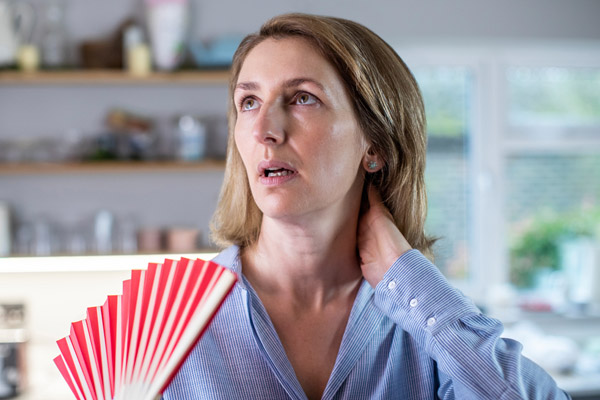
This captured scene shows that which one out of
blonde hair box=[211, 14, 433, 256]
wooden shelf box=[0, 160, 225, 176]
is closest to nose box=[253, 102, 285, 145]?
blonde hair box=[211, 14, 433, 256]

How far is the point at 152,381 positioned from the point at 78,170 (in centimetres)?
281

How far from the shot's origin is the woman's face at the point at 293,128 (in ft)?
3.65

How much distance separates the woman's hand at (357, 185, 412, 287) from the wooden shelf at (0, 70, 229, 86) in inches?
92.0

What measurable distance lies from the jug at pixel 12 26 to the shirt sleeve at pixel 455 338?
2.84m

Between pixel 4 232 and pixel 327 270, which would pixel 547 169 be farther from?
pixel 327 270

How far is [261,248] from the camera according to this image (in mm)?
1242

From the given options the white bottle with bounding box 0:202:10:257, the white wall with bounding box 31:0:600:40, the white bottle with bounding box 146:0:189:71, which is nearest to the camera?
the white bottle with bounding box 0:202:10:257

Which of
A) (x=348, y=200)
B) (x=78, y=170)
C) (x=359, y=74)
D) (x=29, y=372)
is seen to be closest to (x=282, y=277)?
(x=348, y=200)

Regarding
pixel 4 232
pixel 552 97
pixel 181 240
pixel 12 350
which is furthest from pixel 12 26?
pixel 552 97

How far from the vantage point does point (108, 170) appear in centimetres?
347

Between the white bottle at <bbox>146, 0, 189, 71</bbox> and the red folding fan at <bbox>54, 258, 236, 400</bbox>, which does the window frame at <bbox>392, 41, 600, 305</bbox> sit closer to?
the white bottle at <bbox>146, 0, 189, 71</bbox>

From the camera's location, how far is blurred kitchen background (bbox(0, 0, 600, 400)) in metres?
3.50

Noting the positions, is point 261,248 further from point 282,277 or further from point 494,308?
point 494,308

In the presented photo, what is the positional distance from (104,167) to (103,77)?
45cm
